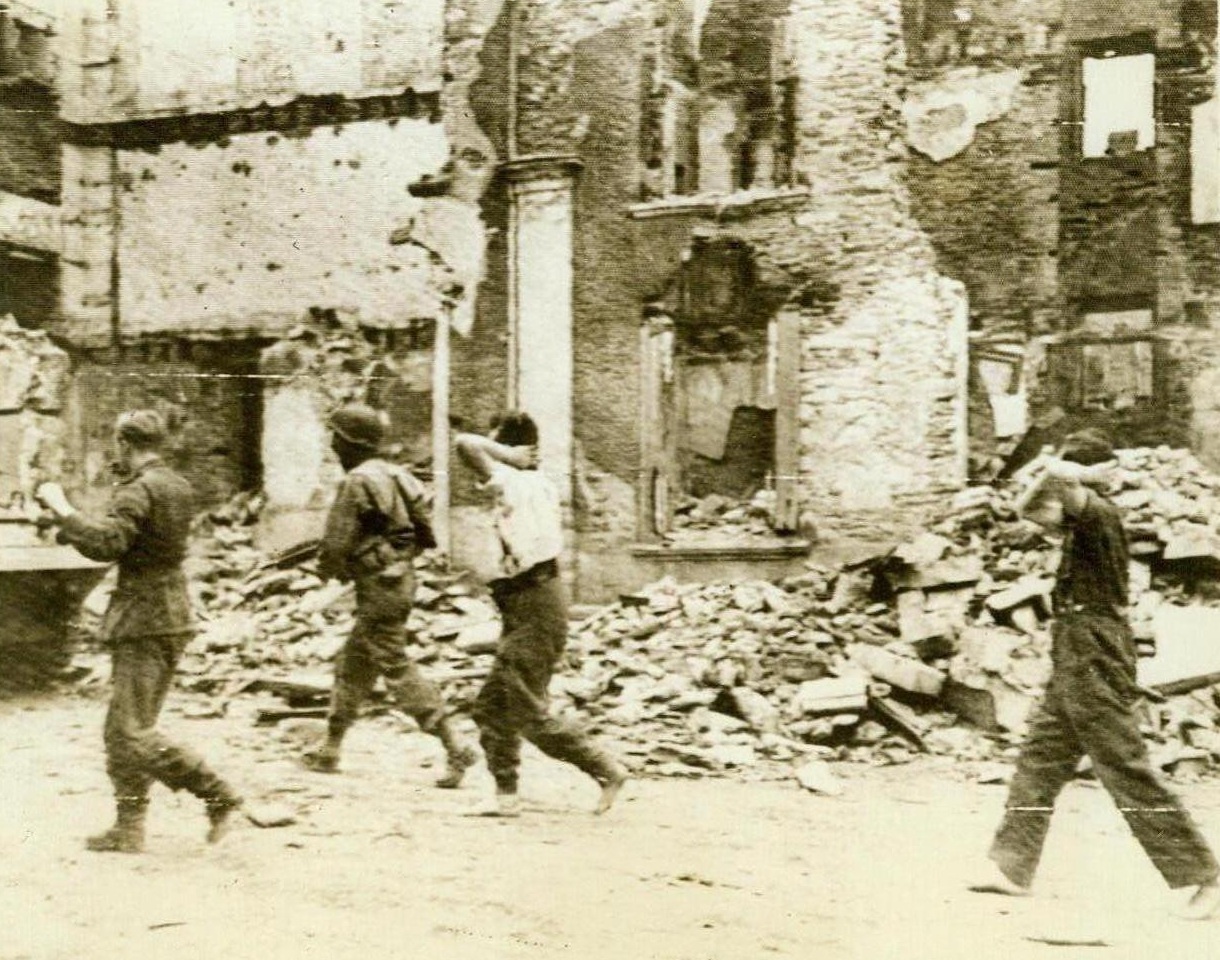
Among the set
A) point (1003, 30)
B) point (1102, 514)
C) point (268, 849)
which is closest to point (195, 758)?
point (268, 849)

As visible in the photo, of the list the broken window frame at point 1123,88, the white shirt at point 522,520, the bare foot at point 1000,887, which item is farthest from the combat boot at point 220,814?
the broken window frame at point 1123,88

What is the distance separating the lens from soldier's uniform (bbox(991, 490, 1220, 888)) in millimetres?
3500

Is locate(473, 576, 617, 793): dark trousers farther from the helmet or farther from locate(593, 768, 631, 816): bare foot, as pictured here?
the helmet

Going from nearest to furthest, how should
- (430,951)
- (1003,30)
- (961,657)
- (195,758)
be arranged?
(430,951), (195,758), (961,657), (1003,30)

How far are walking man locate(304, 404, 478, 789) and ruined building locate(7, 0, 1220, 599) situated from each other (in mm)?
1890

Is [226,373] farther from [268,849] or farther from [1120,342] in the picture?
[1120,342]

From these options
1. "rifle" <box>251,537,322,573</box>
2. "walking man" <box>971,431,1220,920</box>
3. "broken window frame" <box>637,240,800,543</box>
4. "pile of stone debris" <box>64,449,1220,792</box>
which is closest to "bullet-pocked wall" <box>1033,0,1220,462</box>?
"pile of stone debris" <box>64,449,1220,792</box>

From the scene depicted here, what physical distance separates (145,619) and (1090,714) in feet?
9.00

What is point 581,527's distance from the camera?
6574 millimetres

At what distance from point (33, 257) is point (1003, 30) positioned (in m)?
5.07

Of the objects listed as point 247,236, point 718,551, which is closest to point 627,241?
point 718,551

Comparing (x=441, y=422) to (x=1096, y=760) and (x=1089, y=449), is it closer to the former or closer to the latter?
(x=1089, y=449)

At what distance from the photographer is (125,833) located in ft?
13.3

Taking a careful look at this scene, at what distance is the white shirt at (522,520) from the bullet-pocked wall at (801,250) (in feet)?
6.90
